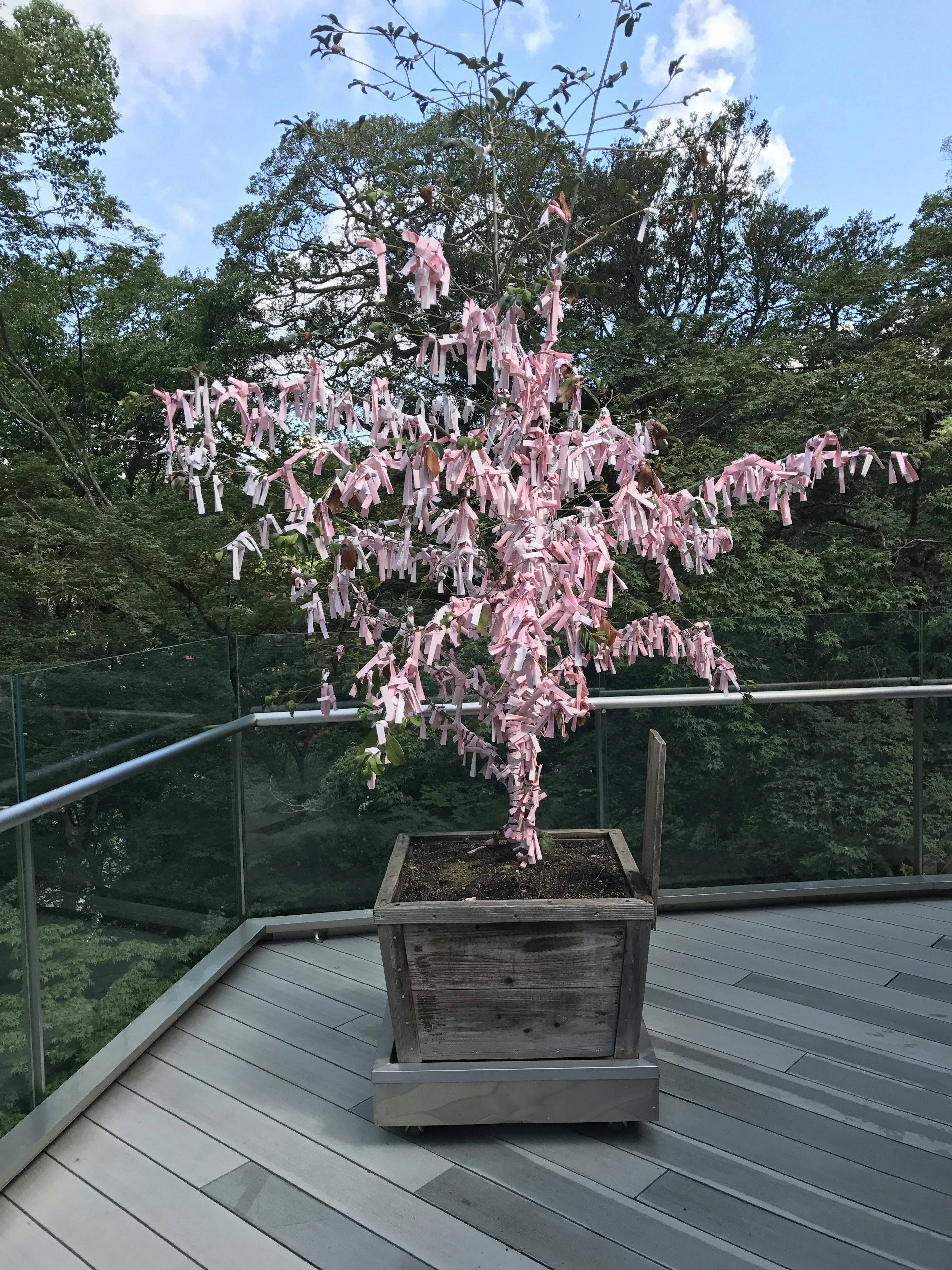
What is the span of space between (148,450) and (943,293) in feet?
25.1

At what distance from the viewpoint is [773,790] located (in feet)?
10.7

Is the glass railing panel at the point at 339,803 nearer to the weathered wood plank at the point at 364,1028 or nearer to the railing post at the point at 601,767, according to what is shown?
the railing post at the point at 601,767

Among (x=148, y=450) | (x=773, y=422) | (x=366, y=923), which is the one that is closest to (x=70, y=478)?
(x=148, y=450)

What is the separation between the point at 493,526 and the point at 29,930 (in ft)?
4.46

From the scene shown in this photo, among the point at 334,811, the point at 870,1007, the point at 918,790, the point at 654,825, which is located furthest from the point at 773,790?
the point at 334,811

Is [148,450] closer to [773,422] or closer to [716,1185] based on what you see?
[773,422]

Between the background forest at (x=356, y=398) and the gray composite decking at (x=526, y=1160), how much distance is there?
1.10 ft

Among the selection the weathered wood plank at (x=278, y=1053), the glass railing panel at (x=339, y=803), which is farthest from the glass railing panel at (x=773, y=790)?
the weathered wood plank at (x=278, y=1053)

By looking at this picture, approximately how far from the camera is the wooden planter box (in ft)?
6.16

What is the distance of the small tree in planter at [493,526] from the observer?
5.30ft

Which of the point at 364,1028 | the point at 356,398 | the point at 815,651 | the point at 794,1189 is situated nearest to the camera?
the point at 794,1189

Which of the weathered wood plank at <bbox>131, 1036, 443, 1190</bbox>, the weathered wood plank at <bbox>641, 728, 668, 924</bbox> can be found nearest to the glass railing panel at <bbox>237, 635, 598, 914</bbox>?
the weathered wood plank at <bbox>131, 1036, 443, 1190</bbox>

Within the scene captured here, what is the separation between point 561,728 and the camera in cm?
204

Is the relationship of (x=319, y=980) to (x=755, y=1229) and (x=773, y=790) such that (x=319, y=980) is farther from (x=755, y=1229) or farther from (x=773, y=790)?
(x=773, y=790)
